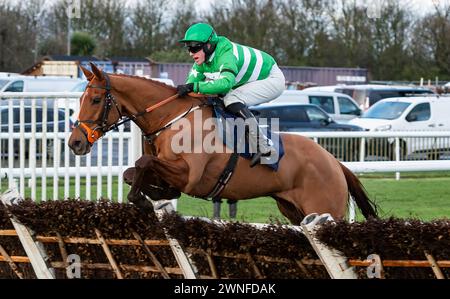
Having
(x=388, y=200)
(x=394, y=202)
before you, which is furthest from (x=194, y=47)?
(x=394, y=202)

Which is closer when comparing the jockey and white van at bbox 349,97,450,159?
the jockey

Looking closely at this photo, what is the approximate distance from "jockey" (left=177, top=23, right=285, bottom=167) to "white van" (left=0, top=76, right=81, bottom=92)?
15843 mm

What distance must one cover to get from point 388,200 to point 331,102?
481 inches

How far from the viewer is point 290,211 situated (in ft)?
23.4

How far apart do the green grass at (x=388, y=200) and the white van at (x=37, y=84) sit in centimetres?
1128

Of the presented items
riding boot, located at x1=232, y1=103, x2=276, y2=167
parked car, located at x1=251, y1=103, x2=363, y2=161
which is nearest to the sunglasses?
riding boot, located at x1=232, y1=103, x2=276, y2=167

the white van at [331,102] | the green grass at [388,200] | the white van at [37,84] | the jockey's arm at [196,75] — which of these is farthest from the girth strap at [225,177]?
the white van at [37,84]

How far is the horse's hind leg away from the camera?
7.07m

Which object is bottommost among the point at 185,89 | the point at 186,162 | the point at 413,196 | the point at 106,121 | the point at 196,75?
the point at 413,196

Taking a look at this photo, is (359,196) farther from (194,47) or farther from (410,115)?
(410,115)

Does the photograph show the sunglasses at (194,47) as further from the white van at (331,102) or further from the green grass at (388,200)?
the white van at (331,102)

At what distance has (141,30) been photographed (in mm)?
40438

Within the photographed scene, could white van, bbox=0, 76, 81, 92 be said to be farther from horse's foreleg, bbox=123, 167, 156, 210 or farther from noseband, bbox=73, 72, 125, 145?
horse's foreleg, bbox=123, 167, 156, 210
